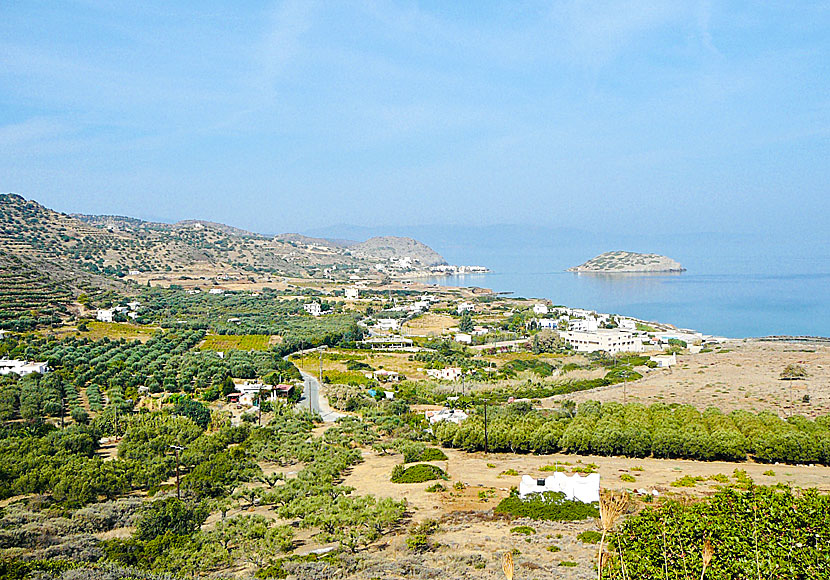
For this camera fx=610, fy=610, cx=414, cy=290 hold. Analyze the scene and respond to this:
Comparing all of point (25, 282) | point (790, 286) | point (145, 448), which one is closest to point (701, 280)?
point (790, 286)

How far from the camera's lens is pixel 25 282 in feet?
151

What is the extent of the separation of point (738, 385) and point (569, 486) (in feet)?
65.9

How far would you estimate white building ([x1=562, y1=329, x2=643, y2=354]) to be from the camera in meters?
44.5

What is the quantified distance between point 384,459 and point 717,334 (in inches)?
1866

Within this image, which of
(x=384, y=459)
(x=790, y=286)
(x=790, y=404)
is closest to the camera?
(x=384, y=459)

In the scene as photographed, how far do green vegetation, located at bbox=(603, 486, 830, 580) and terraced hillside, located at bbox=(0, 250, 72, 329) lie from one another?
38832 mm

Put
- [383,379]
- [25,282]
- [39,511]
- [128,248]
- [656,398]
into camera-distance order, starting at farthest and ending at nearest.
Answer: [128,248] → [25,282] → [383,379] → [656,398] → [39,511]

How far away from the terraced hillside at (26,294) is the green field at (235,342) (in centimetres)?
1036

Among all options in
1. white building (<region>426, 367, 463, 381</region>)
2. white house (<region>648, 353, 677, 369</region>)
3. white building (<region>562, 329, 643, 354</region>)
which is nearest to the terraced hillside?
white building (<region>426, 367, 463, 381</region>)

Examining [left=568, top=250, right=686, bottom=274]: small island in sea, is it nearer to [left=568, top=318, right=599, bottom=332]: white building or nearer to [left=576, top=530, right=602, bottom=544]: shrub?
[left=568, top=318, right=599, bottom=332]: white building

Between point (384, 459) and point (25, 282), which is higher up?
point (25, 282)

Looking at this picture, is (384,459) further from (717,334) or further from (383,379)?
(717,334)

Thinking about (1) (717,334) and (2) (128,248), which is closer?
(1) (717,334)

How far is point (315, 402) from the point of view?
27.6 m
